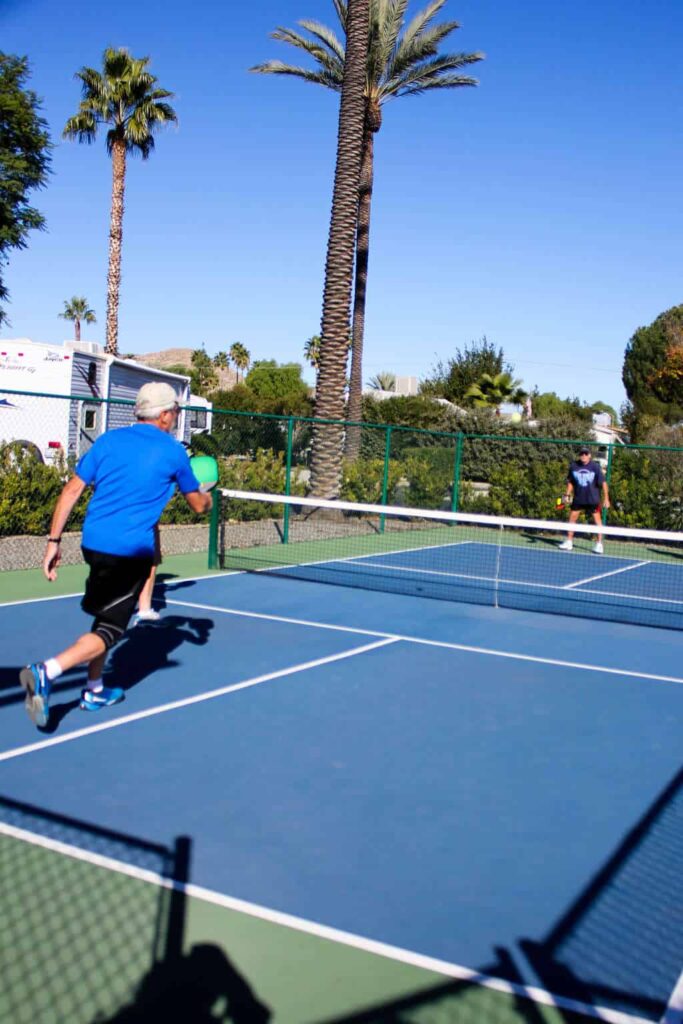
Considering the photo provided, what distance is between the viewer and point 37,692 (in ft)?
17.8

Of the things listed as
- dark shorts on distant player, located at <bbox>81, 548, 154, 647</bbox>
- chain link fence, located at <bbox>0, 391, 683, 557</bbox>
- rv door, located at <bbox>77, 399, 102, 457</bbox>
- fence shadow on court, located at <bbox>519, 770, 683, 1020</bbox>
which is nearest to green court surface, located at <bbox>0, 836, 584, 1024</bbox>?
fence shadow on court, located at <bbox>519, 770, 683, 1020</bbox>

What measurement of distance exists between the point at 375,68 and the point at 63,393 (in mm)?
12327

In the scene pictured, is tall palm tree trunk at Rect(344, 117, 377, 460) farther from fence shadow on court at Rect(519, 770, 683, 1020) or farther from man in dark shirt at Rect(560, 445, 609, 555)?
fence shadow on court at Rect(519, 770, 683, 1020)

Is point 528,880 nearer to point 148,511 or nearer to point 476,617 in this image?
point 148,511

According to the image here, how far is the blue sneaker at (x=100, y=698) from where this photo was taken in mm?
6109

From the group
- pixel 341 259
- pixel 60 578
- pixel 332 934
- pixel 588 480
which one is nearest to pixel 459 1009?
pixel 332 934

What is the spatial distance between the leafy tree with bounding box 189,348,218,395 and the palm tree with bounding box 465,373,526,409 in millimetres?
34119

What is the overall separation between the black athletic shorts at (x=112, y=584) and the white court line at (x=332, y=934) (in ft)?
5.34

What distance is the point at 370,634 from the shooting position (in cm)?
902

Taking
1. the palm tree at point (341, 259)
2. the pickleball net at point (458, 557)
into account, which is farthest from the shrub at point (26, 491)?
the palm tree at point (341, 259)

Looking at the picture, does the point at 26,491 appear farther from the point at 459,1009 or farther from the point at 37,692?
the point at 459,1009

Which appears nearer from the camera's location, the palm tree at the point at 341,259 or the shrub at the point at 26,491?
the shrub at the point at 26,491

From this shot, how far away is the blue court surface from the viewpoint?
12.0 feet

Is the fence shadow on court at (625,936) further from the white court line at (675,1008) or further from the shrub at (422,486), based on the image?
the shrub at (422,486)
